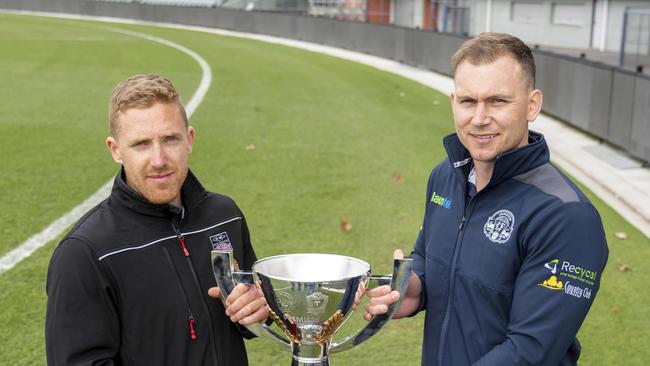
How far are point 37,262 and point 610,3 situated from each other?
2842cm

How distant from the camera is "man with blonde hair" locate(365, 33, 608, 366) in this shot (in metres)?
2.94

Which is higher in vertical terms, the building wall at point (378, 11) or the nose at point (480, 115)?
the nose at point (480, 115)

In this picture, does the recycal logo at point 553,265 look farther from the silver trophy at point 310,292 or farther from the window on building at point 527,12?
the window on building at point 527,12

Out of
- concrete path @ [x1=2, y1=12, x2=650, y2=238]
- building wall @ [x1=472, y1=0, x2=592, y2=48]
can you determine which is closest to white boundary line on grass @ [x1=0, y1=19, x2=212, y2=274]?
concrete path @ [x1=2, y1=12, x2=650, y2=238]

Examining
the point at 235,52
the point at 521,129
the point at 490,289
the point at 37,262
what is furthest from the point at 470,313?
the point at 235,52

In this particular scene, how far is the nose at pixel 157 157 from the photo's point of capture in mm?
3133

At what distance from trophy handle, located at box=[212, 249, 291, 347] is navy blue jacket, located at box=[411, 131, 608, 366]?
71 centimetres

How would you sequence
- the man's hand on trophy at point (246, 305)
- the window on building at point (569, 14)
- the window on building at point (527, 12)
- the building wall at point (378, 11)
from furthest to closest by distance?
1. the building wall at point (378, 11)
2. the window on building at point (527, 12)
3. the window on building at point (569, 14)
4. the man's hand on trophy at point (246, 305)

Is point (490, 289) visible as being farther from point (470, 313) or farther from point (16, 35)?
point (16, 35)

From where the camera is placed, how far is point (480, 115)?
310 centimetres

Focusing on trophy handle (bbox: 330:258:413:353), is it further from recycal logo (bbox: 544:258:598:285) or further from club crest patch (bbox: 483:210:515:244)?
recycal logo (bbox: 544:258:598:285)

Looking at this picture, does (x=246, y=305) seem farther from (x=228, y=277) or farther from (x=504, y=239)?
(x=504, y=239)

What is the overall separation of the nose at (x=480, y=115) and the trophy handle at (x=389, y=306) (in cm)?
56

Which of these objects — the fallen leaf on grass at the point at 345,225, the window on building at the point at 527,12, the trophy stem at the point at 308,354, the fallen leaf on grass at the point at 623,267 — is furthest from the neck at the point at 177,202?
the window on building at the point at 527,12
